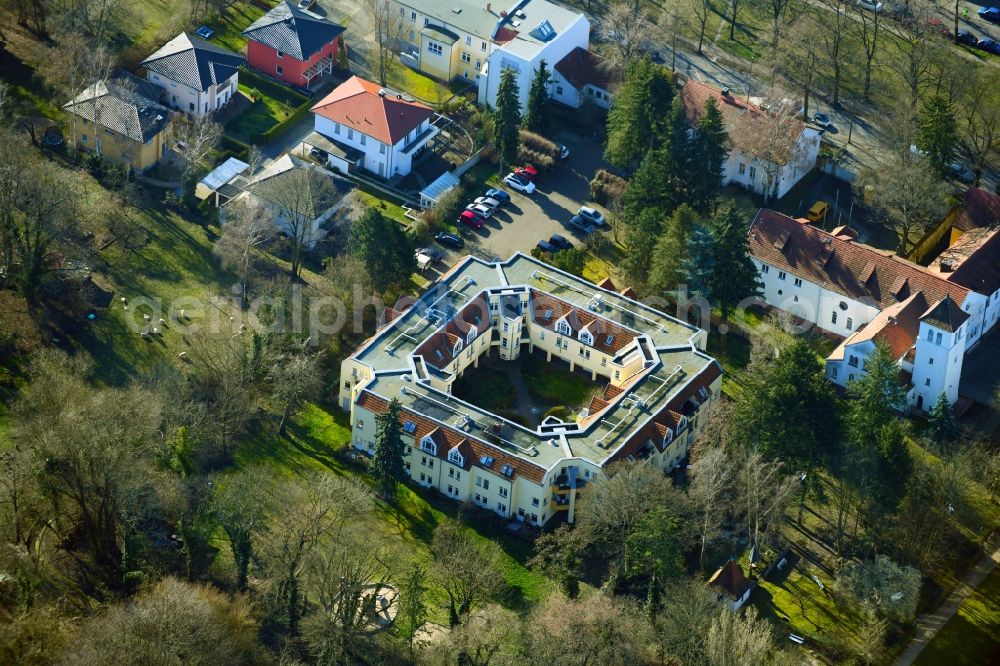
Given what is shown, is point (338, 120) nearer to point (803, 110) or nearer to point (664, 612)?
point (803, 110)

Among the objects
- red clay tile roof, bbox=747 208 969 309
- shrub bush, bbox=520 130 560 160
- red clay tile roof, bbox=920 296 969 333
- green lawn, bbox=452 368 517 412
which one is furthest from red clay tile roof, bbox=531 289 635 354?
shrub bush, bbox=520 130 560 160

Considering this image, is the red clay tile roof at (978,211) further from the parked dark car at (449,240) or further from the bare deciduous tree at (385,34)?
the bare deciduous tree at (385,34)

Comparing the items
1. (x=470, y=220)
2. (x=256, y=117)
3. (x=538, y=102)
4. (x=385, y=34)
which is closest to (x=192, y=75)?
(x=256, y=117)

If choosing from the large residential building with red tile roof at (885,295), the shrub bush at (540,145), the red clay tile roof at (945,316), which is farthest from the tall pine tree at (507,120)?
the red clay tile roof at (945,316)

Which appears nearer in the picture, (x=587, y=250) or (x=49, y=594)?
(x=49, y=594)

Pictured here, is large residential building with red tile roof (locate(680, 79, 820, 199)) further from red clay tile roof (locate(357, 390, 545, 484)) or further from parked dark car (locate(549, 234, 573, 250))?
red clay tile roof (locate(357, 390, 545, 484))

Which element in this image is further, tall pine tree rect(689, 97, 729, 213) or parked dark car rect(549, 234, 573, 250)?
parked dark car rect(549, 234, 573, 250)

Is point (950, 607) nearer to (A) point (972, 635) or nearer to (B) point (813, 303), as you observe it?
(A) point (972, 635)

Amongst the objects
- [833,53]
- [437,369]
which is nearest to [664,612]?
[437,369]
